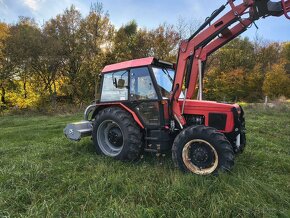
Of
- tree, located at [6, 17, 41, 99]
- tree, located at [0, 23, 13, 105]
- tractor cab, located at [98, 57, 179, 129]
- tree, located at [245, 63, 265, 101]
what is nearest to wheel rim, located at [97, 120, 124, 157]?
tractor cab, located at [98, 57, 179, 129]

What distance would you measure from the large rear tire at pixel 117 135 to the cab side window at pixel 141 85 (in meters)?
0.47

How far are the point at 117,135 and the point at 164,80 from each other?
1.55 m

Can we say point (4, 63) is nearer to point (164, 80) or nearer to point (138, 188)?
point (164, 80)

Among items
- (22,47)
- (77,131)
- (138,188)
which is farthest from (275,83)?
(138,188)

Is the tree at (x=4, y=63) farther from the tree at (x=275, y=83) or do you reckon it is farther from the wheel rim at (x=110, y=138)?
the tree at (x=275, y=83)

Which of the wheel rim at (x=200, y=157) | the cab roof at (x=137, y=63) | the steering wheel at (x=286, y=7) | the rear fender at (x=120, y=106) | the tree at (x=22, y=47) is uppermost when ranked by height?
the tree at (x=22, y=47)

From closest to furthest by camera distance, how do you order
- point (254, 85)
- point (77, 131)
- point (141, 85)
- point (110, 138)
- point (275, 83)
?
point (141, 85)
point (110, 138)
point (77, 131)
point (275, 83)
point (254, 85)

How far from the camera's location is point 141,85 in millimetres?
6020

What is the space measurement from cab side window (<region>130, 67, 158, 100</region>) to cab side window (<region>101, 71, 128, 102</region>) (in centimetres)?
17

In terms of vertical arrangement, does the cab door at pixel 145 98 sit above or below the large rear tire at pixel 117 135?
above

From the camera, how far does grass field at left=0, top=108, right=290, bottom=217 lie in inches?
141

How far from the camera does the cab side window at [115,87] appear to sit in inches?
241

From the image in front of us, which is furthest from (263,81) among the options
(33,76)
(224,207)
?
(224,207)

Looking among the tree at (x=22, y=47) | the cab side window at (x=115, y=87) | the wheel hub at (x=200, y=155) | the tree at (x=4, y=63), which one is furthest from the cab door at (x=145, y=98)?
the tree at (x=4, y=63)
